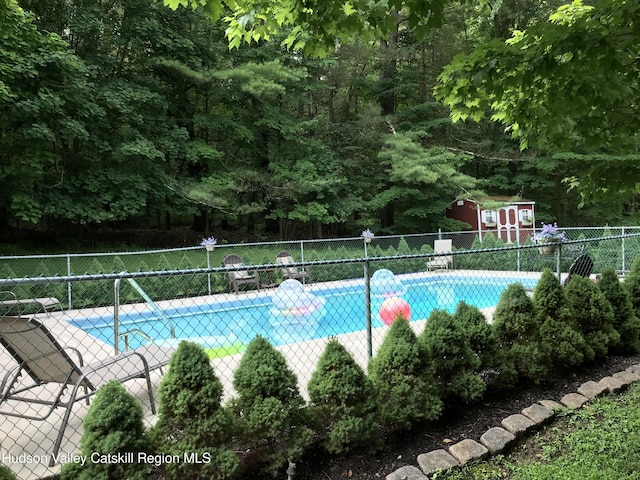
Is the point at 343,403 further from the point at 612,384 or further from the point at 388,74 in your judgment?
the point at 388,74

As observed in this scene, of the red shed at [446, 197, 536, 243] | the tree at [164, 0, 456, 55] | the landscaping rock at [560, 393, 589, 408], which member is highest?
the tree at [164, 0, 456, 55]

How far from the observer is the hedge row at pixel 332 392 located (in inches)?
82.5

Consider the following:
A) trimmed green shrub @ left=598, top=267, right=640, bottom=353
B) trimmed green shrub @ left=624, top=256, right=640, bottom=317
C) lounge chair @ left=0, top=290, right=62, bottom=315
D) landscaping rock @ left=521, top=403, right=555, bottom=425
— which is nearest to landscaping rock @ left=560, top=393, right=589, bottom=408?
landscaping rock @ left=521, top=403, right=555, bottom=425

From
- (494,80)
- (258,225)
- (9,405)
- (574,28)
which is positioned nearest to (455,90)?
(494,80)

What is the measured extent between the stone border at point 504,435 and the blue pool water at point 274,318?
2.55m

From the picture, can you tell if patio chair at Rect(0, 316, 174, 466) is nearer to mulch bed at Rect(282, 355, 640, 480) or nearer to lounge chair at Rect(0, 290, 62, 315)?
lounge chair at Rect(0, 290, 62, 315)

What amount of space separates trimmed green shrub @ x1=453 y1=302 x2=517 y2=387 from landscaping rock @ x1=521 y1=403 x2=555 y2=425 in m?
0.27

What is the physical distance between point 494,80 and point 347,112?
19886 mm

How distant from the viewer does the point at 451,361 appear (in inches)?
117

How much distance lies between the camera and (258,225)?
867 inches

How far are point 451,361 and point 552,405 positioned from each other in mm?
850

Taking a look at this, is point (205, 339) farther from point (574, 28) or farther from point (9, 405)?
point (574, 28)

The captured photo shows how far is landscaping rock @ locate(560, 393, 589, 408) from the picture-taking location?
308 cm

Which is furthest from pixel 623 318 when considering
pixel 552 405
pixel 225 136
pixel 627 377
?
pixel 225 136
